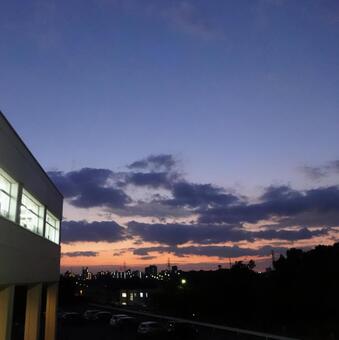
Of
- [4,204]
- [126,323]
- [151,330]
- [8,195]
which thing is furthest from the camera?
[126,323]

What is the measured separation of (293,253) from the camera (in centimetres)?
7350

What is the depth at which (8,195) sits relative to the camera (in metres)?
15.8

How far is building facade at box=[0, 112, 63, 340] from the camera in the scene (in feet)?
48.9

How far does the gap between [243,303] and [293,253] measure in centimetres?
1285

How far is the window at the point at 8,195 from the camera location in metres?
15.1

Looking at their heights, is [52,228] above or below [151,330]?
above

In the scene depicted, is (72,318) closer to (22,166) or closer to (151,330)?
(151,330)

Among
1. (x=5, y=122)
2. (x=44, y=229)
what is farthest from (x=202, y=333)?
(x=5, y=122)

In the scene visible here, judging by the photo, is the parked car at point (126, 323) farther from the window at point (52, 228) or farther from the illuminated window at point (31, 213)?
the illuminated window at point (31, 213)

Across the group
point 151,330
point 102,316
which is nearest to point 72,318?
point 102,316

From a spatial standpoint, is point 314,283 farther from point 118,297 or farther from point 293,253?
point 118,297

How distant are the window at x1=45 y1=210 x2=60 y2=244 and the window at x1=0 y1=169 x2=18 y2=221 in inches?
270

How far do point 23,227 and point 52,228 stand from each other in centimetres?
861

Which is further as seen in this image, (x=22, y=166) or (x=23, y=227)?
(x=22, y=166)
